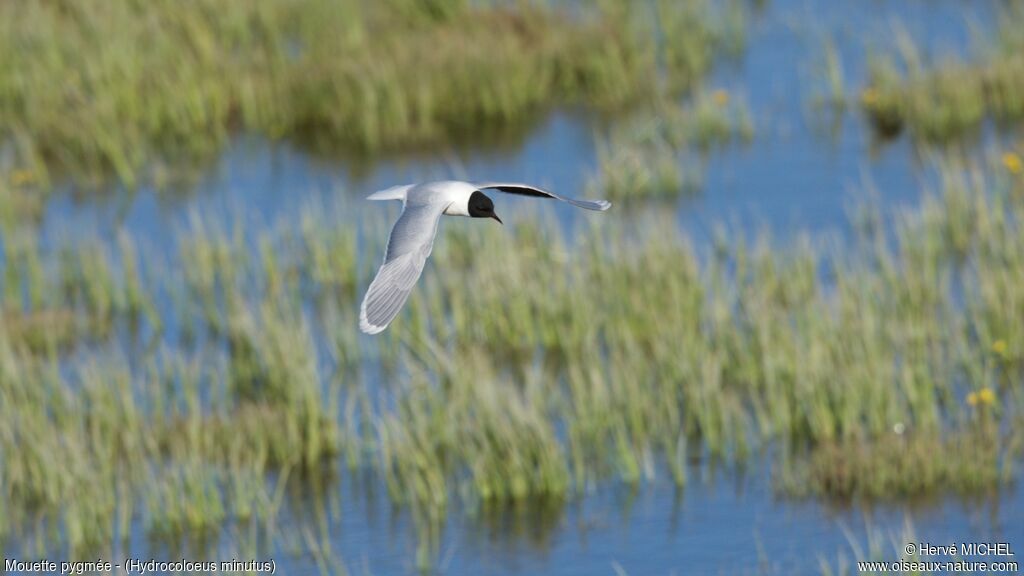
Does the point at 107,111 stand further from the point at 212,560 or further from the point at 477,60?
the point at 212,560

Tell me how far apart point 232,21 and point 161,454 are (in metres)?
7.42

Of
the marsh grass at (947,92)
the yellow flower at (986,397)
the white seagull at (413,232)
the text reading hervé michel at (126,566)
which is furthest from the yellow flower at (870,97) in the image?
the white seagull at (413,232)

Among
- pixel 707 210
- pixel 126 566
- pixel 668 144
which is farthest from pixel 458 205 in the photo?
pixel 668 144

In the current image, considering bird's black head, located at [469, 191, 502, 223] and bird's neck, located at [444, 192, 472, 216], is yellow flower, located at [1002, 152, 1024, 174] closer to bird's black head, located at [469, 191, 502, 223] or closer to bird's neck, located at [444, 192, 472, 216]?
bird's black head, located at [469, 191, 502, 223]

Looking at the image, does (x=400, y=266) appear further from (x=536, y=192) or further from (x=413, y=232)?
(x=536, y=192)

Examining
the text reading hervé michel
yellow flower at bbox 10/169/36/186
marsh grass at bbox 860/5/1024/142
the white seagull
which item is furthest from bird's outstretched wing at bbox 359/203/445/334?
marsh grass at bbox 860/5/1024/142

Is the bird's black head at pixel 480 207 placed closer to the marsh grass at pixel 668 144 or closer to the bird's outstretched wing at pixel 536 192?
the bird's outstretched wing at pixel 536 192

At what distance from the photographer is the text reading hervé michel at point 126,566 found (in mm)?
8695

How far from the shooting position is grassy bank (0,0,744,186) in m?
15.5

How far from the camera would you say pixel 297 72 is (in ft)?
53.2

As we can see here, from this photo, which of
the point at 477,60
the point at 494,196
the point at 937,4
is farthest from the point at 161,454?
the point at 937,4

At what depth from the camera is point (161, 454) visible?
395 inches

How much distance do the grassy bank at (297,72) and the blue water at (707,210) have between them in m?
0.34

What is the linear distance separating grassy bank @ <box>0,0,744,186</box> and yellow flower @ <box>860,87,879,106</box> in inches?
65.4
